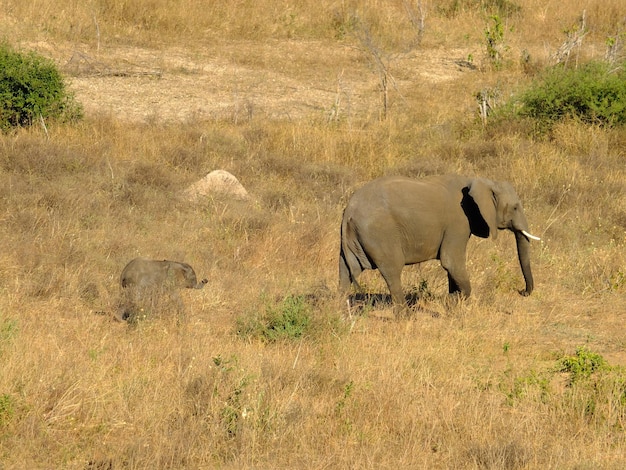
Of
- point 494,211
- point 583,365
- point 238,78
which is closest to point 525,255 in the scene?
point 494,211

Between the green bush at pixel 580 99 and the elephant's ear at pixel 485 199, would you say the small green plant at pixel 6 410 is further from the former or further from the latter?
the green bush at pixel 580 99

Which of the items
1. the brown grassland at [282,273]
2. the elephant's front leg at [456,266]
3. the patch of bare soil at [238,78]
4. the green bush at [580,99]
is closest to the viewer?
the brown grassland at [282,273]

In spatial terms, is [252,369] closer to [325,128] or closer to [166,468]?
[166,468]

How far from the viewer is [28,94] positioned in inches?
599

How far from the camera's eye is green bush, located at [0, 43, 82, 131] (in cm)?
1509

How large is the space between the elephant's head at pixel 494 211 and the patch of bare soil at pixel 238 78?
7.81 metres

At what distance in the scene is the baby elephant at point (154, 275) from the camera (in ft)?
28.3

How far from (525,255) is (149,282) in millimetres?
3453

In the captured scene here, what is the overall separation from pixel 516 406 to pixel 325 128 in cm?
978

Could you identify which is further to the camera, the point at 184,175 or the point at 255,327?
the point at 184,175

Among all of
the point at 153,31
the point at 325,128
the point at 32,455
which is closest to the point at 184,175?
the point at 325,128

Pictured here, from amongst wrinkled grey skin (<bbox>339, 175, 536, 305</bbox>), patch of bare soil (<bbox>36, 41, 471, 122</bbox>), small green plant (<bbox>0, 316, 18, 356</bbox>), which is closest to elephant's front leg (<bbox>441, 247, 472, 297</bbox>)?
wrinkled grey skin (<bbox>339, 175, 536, 305</bbox>)

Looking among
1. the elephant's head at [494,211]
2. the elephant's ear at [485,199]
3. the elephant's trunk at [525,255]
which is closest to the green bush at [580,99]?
the elephant's trunk at [525,255]

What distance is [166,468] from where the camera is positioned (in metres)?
5.43
